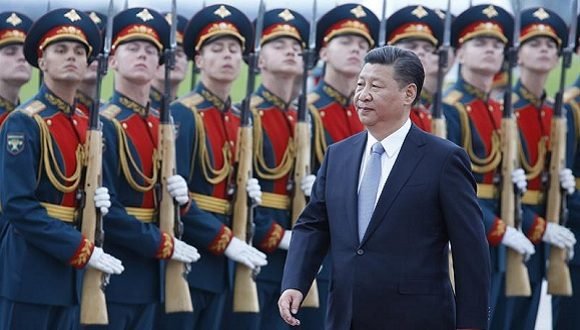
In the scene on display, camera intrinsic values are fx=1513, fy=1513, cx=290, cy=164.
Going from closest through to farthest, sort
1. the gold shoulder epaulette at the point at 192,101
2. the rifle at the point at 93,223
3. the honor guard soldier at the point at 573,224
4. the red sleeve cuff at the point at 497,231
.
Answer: the rifle at the point at 93,223, the gold shoulder epaulette at the point at 192,101, the red sleeve cuff at the point at 497,231, the honor guard soldier at the point at 573,224

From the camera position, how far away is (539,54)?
34.3 feet

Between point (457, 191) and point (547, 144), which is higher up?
point (547, 144)

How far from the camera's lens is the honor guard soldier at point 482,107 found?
10133 millimetres

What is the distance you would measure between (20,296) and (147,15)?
6.49 feet

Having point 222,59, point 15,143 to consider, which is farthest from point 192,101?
point 15,143

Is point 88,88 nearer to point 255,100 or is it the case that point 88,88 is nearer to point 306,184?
point 255,100

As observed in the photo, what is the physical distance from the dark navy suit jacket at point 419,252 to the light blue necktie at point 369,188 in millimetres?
31

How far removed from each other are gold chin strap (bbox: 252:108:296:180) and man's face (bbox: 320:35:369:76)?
68 centimetres

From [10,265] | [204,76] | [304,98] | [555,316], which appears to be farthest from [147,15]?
[555,316]

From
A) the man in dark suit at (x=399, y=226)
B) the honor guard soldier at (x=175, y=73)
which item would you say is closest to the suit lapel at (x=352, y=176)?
the man in dark suit at (x=399, y=226)

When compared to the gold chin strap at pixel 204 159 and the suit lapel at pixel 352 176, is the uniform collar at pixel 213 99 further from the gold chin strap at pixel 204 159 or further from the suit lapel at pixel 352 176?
the suit lapel at pixel 352 176

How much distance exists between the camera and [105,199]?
26.7 ft

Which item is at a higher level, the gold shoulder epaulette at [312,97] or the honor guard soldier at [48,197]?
the gold shoulder epaulette at [312,97]

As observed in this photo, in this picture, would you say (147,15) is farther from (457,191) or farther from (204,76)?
(457,191)
